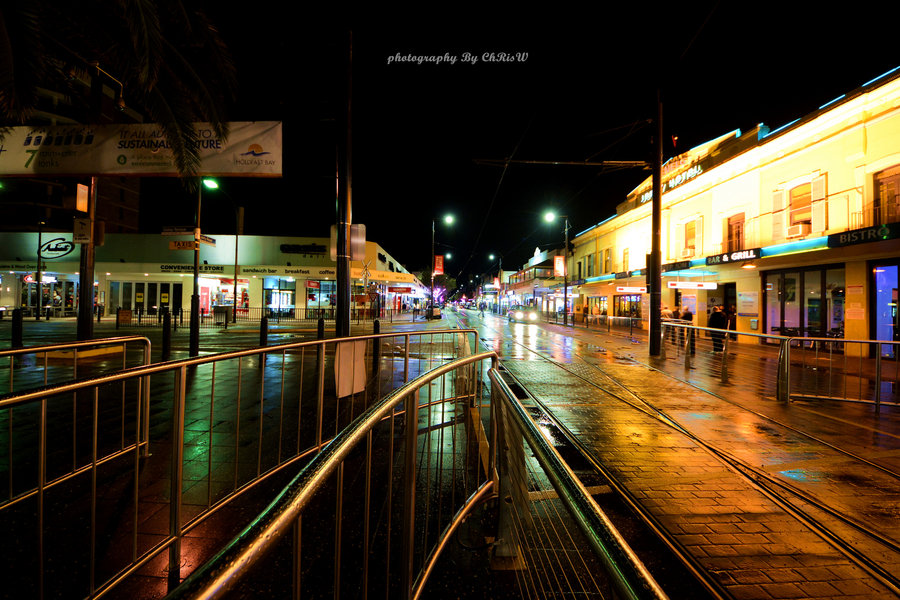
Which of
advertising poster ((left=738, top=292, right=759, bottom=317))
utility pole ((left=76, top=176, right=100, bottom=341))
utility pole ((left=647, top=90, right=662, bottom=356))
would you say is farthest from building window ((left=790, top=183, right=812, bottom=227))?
utility pole ((left=76, top=176, right=100, bottom=341))

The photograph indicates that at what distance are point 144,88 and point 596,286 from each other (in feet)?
109

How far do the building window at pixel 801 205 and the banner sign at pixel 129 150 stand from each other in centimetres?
1762

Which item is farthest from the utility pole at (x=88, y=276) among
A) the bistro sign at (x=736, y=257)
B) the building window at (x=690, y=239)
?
the building window at (x=690, y=239)

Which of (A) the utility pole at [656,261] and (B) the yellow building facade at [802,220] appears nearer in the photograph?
(B) the yellow building facade at [802,220]

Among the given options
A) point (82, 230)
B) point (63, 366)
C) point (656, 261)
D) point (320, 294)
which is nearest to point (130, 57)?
point (82, 230)

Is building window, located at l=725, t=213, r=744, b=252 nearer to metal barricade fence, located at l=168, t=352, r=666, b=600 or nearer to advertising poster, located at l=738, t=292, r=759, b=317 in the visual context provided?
advertising poster, located at l=738, t=292, r=759, b=317

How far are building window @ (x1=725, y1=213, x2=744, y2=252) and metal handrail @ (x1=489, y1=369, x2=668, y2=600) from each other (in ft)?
68.1

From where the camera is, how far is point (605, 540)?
99 cm

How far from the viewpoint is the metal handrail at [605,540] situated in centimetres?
82

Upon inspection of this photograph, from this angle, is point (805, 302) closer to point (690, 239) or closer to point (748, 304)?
point (748, 304)

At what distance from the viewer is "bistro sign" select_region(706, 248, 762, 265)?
549 inches

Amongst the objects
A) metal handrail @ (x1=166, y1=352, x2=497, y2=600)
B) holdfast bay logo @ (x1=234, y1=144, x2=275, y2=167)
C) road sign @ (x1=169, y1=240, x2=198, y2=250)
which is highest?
holdfast bay logo @ (x1=234, y1=144, x2=275, y2=167)
